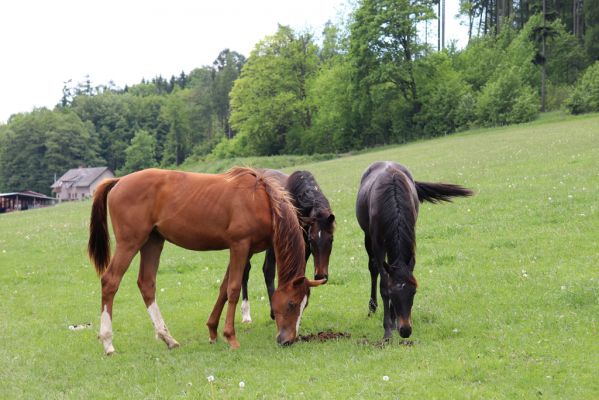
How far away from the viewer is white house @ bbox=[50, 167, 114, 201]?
9616 cm

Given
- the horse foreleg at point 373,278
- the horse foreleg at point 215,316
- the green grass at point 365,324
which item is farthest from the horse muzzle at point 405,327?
the horse foreleg at point 215,316

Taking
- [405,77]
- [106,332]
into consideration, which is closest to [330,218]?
[106,332]

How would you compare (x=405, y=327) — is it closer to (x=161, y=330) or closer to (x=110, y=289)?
(x=161, y=330)

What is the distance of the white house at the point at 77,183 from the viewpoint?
9616cm

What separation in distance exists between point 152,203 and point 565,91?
56.9 meters

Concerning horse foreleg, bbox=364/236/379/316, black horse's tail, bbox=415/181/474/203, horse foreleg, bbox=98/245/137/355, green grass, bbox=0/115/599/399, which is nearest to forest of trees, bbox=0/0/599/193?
green grass, bbox=0/115/599/399

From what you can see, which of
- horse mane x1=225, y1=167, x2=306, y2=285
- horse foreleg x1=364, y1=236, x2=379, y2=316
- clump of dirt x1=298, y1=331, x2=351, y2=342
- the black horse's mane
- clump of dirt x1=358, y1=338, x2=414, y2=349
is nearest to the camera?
clump of dirt x1=358, y1=338, x2=414, y2=349

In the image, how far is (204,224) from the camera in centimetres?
755

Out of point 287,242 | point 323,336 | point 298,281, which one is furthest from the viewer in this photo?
point 323,336

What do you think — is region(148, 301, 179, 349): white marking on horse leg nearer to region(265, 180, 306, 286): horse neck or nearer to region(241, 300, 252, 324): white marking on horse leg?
region(241, 300, 252, 324): white marking on horse leg

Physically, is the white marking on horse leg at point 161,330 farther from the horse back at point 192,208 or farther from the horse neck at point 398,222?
the horse neck at point 398,222

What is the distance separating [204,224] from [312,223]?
5.06 ft

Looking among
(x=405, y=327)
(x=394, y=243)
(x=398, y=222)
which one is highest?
(x=398, y=222)

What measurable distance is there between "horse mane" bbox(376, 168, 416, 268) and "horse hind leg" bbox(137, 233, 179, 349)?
3399 mm
